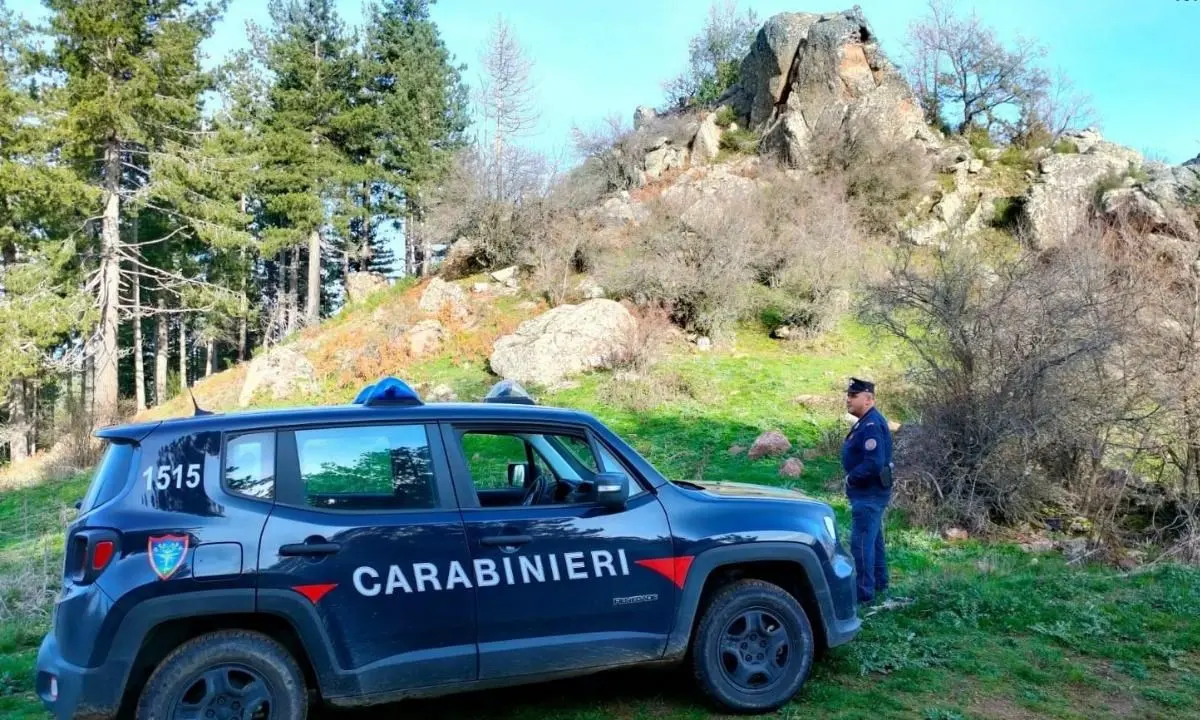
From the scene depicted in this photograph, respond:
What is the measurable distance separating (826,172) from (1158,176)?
1022 centimetres

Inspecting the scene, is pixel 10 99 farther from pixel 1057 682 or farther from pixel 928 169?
pixel 928 169

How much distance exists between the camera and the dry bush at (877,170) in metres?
29.1

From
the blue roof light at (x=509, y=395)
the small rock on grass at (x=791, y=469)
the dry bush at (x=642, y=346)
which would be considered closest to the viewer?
the blue roof light at (x=509, y=395)

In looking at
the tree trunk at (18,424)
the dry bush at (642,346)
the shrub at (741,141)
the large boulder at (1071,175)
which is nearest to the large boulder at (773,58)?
the shrub at (741,141)

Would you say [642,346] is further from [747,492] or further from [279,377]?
[747,492]

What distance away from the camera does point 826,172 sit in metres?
29.5

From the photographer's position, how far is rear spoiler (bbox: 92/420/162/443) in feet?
12.0

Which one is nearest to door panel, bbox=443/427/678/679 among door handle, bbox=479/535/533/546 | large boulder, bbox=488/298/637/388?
door handle, bbox=479/535/533/546

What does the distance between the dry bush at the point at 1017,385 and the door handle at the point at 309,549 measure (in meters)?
7.87

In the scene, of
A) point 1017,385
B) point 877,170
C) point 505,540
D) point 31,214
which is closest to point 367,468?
point 505,540

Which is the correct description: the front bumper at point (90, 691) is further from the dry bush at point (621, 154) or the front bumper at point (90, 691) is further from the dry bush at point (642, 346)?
the dry bush at point (621, 154)

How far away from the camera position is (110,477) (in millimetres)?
3609

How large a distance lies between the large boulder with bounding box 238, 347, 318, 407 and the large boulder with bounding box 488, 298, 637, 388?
17.7 ft

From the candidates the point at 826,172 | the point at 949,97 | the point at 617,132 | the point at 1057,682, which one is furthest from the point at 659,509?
the point at 949,97
